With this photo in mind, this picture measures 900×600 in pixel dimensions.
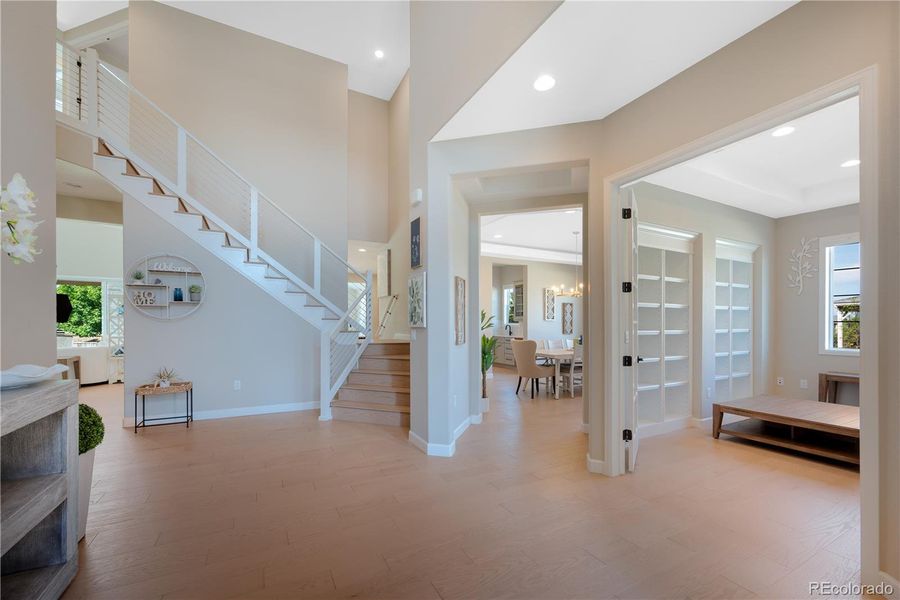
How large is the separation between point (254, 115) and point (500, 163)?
405 cm

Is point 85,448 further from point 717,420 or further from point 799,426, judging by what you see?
point 799,426

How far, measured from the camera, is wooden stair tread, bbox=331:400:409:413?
15.4 ft

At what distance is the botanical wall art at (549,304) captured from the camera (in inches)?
416

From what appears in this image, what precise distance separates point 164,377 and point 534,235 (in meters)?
6.76

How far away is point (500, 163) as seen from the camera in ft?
11.6

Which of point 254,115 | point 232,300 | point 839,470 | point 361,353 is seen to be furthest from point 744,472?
point 254,115

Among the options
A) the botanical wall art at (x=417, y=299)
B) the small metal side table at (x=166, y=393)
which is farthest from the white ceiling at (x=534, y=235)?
the small metal side table at (x=166, y=393)

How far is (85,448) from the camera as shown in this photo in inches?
86.0

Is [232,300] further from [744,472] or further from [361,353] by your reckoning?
[744,472]

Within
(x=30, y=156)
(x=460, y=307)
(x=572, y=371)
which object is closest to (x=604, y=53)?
(x=460, y=307)

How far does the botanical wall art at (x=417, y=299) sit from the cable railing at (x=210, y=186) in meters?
1.63

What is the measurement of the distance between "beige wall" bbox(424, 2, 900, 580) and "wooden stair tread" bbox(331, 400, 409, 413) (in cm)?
237

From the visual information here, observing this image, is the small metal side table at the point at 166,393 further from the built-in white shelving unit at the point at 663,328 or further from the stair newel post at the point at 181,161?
the built-in white shelving unit at the point at 663,328

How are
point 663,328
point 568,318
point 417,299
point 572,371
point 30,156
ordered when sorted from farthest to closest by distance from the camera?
point 568,318, point 572,371, point 663,328, point 417,299, point 30,156
